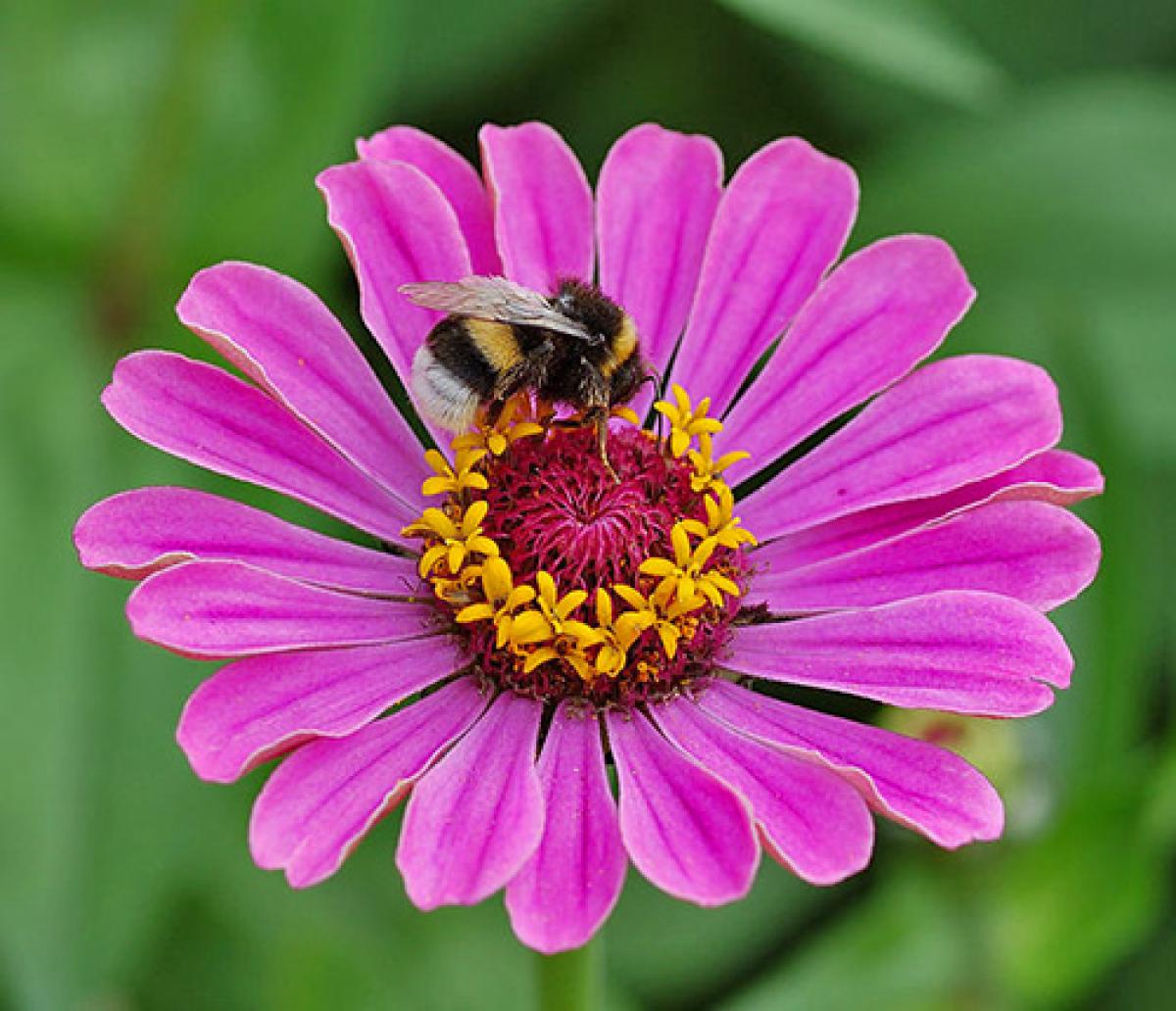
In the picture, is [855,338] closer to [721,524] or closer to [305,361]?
[721,524]

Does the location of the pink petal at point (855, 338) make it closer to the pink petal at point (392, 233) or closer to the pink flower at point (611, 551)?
the pink flower at point (611, 551)

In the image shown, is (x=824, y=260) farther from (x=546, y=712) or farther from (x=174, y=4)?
(x=174, y=4)

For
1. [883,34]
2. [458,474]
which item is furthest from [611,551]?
[883,34]

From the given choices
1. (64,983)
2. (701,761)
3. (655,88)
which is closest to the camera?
(701,761)

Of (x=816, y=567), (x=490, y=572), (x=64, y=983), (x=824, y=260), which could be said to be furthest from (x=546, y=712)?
(x=64, y=983)

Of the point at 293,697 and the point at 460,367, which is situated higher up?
the point at 460,367

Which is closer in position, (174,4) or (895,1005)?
(895,1005)
